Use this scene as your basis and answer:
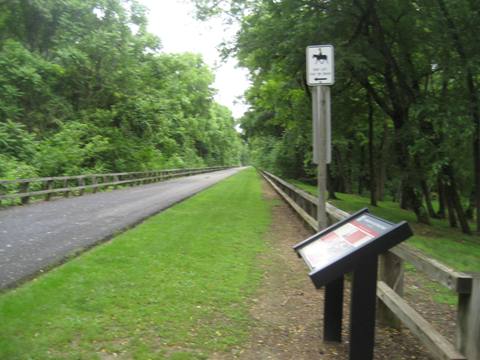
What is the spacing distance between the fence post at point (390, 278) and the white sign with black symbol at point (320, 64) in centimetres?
233

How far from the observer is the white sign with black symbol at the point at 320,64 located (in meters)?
5.84

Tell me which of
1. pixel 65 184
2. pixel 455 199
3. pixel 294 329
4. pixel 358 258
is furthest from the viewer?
pixel 65 184

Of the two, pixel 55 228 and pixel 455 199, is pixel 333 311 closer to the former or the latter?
pixel 55 228

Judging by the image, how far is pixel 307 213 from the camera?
11.4 meters

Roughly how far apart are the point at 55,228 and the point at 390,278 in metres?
8.16

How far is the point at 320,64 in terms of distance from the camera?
5.89 m

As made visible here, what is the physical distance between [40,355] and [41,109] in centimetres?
2623

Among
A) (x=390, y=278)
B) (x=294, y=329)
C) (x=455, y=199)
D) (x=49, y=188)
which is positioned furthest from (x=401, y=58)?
(x=49, y=188)

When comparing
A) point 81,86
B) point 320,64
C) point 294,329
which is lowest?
point 294,329

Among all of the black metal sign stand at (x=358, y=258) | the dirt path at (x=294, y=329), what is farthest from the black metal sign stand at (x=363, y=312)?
the dirt path at (x=294, y=329)

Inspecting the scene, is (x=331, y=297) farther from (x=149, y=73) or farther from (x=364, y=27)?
(x=149, y=73)

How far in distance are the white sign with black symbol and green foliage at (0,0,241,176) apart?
1899cm

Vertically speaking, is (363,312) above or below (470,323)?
below

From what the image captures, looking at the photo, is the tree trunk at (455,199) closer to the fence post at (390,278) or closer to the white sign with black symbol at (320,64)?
the white sign with black symbol at (320,64)
